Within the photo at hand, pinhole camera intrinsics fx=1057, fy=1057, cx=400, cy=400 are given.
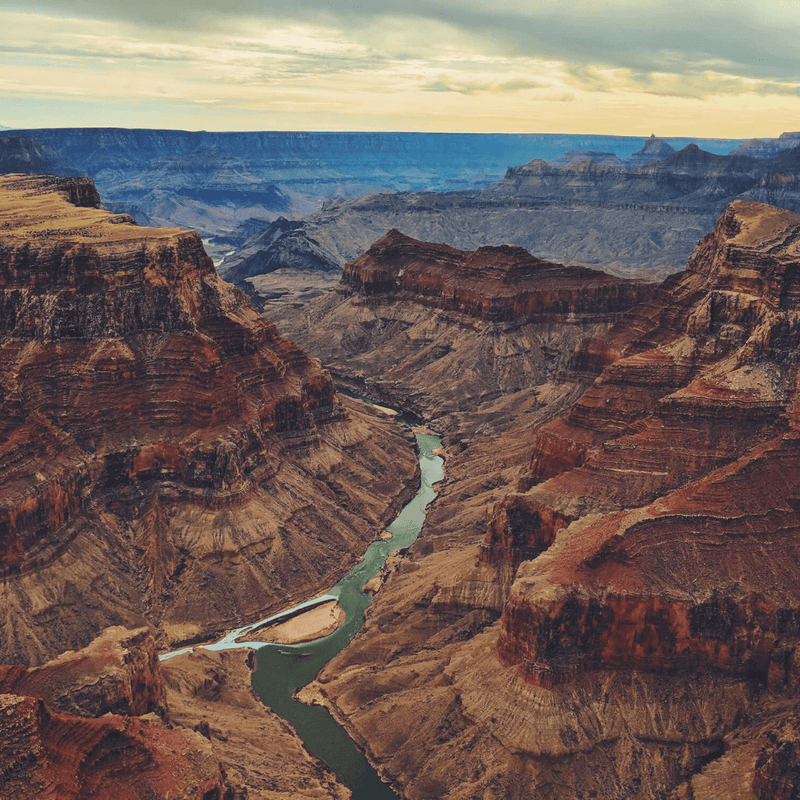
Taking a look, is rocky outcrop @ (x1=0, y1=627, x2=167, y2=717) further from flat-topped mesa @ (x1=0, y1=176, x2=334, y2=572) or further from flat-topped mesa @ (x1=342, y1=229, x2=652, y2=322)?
flat-topped mesa @ (x1=342, y1=229, x2=652, y2=322)

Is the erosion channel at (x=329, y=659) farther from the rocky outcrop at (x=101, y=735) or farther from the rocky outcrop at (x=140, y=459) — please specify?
the rocky outcrop at (x=101, y=735)

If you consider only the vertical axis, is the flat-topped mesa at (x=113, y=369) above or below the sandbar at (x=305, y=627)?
above

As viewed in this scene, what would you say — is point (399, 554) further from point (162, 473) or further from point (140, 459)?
point (140, 459)

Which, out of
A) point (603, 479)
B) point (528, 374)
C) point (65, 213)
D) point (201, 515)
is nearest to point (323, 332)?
point (528, 374)

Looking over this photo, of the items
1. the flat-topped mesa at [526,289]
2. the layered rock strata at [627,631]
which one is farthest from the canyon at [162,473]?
the flat-topped mesa at [526,289]

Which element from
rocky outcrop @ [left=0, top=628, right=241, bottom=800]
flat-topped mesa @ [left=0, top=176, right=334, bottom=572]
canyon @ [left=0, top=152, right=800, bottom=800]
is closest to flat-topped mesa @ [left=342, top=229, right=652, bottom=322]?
canyon @ [left=0, top=152, right=800, bottom=800]

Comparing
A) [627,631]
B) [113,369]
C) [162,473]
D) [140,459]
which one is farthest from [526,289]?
[627,631]
